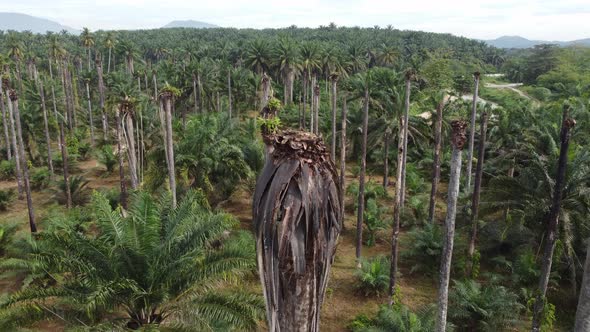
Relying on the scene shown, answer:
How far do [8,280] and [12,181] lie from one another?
19.3m

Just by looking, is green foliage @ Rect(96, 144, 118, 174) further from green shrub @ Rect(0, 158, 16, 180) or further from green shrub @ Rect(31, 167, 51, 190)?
green shrub @ Rect(0, 158, 16, 180)

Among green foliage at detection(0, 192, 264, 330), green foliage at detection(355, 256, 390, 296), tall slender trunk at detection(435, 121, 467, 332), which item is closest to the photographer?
tall slender trunk at detection(435, 121, 467, 332)

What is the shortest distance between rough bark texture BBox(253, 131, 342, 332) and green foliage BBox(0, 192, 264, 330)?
16.7ft

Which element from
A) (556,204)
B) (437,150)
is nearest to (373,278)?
(437,150)

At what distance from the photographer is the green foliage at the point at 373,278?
16.8 m

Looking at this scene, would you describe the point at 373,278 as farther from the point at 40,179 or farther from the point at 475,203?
the point at 40,179

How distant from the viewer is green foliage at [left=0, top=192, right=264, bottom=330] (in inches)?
374

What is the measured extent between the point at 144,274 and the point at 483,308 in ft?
33.5

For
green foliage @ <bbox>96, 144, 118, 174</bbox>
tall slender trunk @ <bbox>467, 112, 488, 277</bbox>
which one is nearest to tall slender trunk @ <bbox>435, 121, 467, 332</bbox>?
tall slender trunk @ <bbox>467, 112, 488, 277</bbox>

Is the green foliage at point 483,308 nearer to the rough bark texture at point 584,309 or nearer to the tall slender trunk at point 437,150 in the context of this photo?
the tall slender trunk at point 437,150

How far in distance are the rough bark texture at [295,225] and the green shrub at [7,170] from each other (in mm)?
35448

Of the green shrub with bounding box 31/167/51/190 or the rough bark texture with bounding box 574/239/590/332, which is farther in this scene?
the green shrub with bounding box 31/167/51/190

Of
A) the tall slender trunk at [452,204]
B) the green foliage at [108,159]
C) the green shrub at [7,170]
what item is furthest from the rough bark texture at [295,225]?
the green shrub at [7,170]

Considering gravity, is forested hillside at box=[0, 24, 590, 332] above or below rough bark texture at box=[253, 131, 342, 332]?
below
